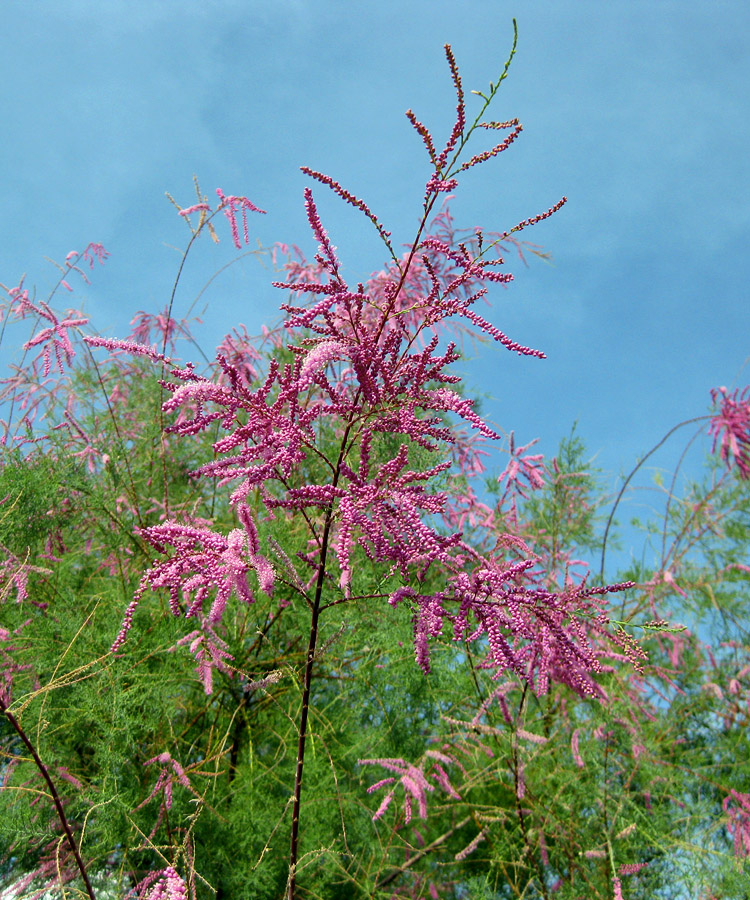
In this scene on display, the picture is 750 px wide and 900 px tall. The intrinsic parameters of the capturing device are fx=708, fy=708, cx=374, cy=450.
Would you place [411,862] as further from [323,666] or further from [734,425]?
[734,425]

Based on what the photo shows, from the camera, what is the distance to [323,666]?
3529 millimetres

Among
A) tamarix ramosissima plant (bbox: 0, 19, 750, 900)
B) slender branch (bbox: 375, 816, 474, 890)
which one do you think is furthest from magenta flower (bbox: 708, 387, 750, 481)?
slender branch (bbox: 375, 816, 474, 890)

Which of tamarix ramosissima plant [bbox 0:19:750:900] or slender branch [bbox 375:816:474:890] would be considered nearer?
tamarix ramosissima plant [bbox 0:19:750:900]

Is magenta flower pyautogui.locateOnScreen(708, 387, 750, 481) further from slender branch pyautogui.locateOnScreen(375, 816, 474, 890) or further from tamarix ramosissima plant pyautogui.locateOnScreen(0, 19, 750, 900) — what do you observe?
slender branch pyautogui.locateOnScreen(375, 816, 474, 890)

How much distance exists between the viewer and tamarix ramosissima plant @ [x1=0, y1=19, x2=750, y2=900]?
1.63 metres

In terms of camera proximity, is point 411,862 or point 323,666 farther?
point 323,666

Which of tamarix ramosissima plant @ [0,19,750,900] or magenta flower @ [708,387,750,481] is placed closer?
tamarix ramosissima plant @ [0,19,750,900]

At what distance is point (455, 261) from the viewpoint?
168 cm

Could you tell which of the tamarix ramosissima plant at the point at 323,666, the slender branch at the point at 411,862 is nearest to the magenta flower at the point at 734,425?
the tamarix ramosissima plant at the point at 323,666

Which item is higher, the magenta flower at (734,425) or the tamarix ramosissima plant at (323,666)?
the magenta flower at (734,425)

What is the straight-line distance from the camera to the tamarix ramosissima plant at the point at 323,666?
1.63m

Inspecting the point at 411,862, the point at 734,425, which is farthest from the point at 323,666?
the point at 734,425

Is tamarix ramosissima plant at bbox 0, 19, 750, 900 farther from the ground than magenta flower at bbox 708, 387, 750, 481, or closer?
closer

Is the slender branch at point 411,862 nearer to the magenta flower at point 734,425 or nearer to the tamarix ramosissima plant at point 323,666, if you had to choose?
Result: the tamarix ramosissima plant at point 323,666
